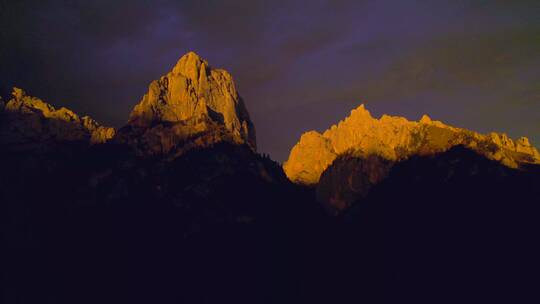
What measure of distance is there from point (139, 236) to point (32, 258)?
39046 millimetres

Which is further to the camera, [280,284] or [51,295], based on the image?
[280,284]

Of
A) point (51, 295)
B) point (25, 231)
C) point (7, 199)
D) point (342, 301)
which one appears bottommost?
point (342, 301)

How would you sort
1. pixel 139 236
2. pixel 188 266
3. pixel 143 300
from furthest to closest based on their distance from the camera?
pixel 139 236, pixel 188 266, pixel 143 300

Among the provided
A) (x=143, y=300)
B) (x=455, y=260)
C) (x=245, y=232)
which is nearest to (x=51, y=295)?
(x=143, y=300)

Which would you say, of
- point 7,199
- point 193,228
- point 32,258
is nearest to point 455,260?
point 193,228

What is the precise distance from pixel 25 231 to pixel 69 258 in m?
24.3

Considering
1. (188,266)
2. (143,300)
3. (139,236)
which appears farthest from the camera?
(139,236)

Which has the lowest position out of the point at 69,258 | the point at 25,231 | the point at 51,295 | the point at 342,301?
the point at 342,301

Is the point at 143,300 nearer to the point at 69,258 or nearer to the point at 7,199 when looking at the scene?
the point at 69,258

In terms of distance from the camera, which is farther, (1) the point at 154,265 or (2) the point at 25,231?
(2) the point at 25,231

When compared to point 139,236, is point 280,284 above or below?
below

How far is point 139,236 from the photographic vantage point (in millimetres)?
187875

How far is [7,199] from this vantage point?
199500mm

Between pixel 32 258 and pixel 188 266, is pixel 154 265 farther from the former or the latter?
pixel 32 258
